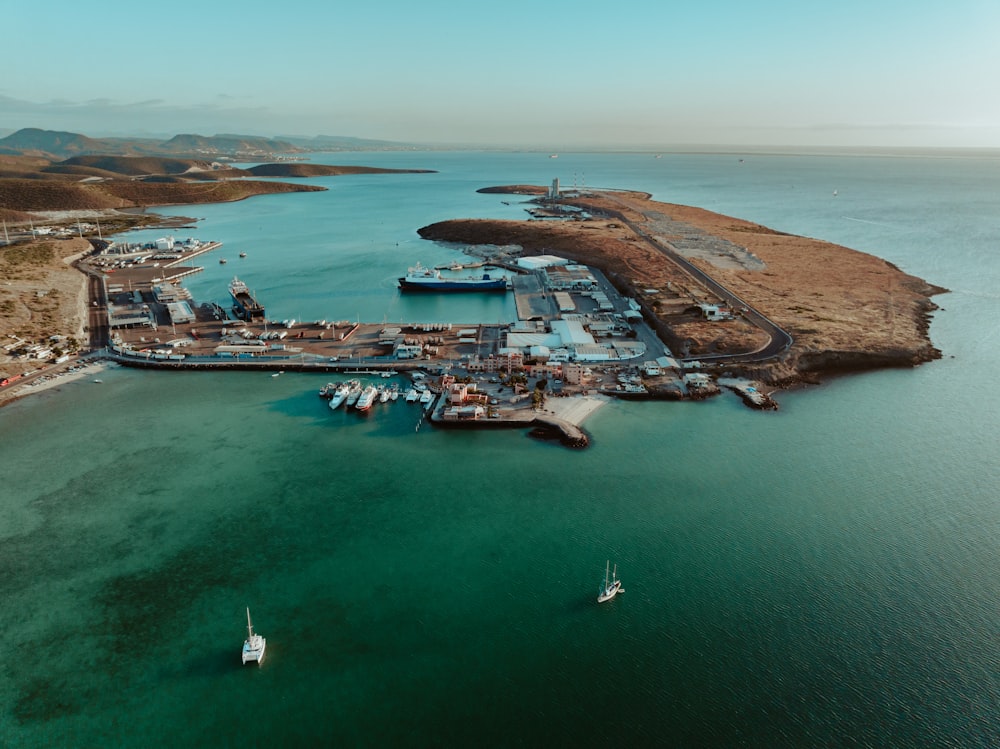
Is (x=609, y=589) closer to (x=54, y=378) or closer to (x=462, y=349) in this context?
(x=462, y=349)

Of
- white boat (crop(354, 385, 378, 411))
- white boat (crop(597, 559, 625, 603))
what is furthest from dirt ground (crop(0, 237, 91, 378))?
white boat (crop(597, 559, 625, 603))

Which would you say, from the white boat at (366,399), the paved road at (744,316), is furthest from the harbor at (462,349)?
the paved road at (744,316)

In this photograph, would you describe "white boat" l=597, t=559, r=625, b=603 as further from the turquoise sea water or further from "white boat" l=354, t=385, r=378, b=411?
"white boat" l=354, t=385, r=378, b=411

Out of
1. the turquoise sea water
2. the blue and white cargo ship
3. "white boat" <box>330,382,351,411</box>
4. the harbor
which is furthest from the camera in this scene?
the blue and white cargo ship

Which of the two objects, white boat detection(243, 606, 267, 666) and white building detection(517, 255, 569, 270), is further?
white building detection(517, 255, 569, 270)

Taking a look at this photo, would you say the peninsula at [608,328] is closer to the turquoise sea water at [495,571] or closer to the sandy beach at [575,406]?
the sandy beach at [575,406]

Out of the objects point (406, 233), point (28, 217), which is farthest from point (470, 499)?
point (28, 217)
